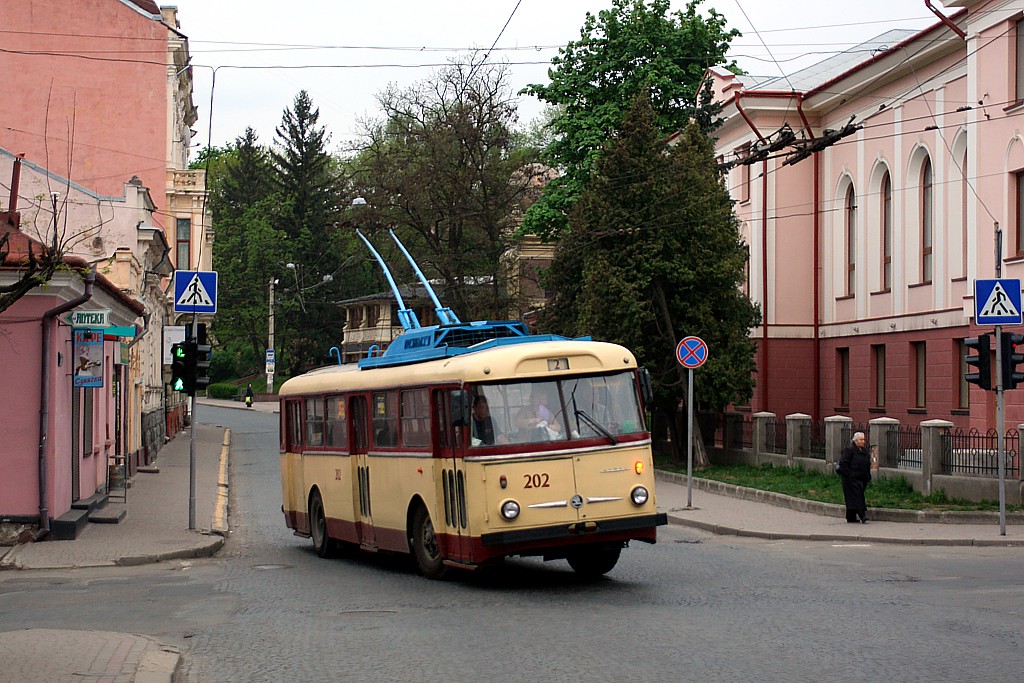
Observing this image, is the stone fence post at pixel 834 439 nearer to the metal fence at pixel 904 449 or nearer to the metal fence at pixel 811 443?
the metal fence at pixel 811 443

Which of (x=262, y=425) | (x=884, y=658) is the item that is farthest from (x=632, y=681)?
(x=262, y=425)

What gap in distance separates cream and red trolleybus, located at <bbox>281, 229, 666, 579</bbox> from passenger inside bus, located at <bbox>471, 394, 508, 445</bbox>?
1cm

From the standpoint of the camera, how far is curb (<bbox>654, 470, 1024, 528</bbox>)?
2073 centimetres

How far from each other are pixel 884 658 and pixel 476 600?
4.87 metres

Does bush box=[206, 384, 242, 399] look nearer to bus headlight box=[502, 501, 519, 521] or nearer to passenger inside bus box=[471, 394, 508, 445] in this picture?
passenger inside bus box=[471, 394, 508, 445]

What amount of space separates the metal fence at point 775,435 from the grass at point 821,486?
0.50 metres

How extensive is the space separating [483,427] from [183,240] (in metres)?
37.6

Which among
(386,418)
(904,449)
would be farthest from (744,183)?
(386,418)

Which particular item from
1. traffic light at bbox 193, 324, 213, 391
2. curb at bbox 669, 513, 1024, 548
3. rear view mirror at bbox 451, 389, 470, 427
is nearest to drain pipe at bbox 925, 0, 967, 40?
curb at bbox 669, 513, 1024, 548

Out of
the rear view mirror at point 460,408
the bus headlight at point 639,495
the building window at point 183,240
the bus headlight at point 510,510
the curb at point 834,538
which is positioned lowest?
the curb at point 834,538

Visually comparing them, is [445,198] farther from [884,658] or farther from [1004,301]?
[884,658]

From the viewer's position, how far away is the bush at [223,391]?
96.0 metres

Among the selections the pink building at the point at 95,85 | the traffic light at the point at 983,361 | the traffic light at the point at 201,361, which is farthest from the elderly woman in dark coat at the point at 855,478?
the pink building at the point at 95,85

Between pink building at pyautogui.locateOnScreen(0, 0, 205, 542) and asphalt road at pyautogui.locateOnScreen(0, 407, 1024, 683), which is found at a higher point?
pink building at pyautogui.locateOnScreen(0, 0, 205, 542)
